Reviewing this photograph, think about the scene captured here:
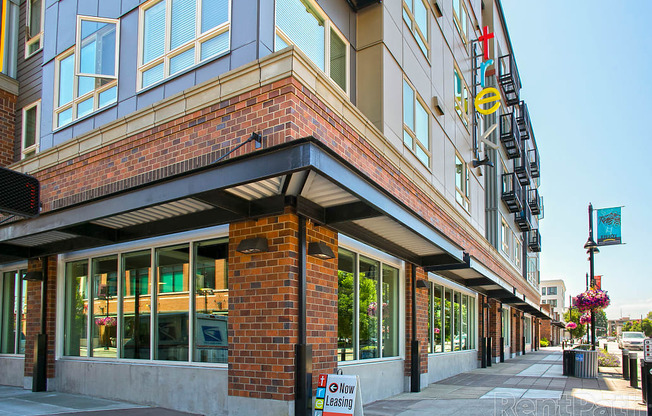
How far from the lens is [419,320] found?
43.2 ft

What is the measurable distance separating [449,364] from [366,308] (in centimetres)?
731

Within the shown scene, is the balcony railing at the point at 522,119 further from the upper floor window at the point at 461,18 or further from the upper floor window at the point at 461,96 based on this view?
the upper floor window at the point at 461,96

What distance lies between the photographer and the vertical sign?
2230cm

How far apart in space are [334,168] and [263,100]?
191cm

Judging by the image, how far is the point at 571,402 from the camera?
10984 millimetres

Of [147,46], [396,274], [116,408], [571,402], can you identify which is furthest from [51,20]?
[571,402]

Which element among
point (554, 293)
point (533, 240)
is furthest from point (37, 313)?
point (554, 293)

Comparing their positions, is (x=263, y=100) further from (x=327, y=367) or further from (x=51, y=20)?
(x=51, y=20)

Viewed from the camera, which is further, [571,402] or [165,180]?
[571,402]

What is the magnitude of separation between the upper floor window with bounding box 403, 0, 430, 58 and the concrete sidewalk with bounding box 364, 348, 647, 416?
8.82m

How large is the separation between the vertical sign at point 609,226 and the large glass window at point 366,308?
13.9 meters

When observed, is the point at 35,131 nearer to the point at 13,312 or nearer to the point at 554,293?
the point at 13,312

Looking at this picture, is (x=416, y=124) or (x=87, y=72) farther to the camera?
(x=416, y=124)

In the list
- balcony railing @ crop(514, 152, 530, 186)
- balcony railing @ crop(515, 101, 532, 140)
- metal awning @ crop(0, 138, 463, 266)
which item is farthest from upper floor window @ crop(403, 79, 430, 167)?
balcony railing @ crop(515, 101, 532, 140)
